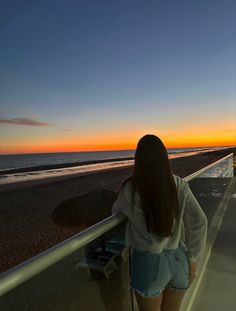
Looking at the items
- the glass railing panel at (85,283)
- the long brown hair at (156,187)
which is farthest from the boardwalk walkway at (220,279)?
the long brown hair at (156,187)

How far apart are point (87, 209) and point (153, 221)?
285 inches

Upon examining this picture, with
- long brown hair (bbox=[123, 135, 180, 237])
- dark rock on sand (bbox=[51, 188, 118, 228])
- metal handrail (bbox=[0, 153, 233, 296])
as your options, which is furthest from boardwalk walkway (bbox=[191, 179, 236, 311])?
dark rock on sand (bbox=[51, 188, 118, 228])

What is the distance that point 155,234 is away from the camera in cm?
156

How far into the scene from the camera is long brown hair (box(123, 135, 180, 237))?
1.54 meters

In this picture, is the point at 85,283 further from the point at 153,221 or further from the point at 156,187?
the point at 156,187

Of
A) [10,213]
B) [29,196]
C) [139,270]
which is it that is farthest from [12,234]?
[139,270]

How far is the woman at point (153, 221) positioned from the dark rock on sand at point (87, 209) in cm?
680

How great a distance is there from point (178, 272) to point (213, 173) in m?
4.48

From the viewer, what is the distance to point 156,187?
154cm

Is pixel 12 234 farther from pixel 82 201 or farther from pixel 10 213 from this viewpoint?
pixel 82 201

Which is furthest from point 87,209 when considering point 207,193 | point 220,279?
point 220,279

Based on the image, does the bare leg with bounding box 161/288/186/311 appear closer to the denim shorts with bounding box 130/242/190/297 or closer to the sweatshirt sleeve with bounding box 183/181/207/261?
the denim shorts with bounding box 130/242/190/297

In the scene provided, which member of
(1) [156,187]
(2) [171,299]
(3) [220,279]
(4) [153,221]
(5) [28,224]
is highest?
(1) [156,187]

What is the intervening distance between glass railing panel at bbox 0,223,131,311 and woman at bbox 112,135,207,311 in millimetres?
138
